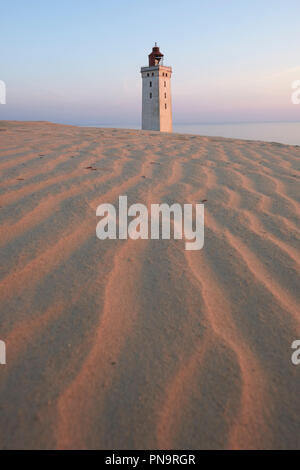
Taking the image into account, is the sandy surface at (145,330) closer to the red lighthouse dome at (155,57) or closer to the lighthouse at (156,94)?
the lighthouse at (156,94)

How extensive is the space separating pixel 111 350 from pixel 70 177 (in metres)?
1.57

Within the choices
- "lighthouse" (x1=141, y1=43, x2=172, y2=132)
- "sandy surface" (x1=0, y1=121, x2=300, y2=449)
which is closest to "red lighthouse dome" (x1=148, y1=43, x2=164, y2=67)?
"lighthouse" (x1=141, y1=43, x2=172, y2=132)

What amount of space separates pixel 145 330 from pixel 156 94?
2986cm

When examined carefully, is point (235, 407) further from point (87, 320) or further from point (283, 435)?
point (87, 320)

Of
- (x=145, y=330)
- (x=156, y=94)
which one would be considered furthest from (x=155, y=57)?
(x=145, y=330)

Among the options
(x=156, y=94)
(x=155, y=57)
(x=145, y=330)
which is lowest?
(x=145, y=330)

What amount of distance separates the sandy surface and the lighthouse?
91.2 feet

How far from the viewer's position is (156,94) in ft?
92.2

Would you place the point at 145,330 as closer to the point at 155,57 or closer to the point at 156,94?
the point at 156,94

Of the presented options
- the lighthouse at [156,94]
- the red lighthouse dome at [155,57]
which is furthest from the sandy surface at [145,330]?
the red lighthouse dome at [155,57]

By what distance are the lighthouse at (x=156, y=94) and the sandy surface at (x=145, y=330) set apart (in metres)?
27.8

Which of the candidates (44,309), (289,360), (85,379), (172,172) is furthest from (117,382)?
(172,172)

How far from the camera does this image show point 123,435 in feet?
2.23

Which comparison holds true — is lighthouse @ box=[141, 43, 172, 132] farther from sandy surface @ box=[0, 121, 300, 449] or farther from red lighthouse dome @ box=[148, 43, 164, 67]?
sandy surface @ box=[0, 121, 300, 449]
